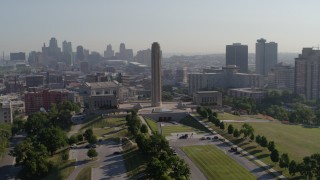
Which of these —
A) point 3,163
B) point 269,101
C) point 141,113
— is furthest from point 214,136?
point 269,101

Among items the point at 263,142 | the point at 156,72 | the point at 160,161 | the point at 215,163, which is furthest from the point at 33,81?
the point at 160,161

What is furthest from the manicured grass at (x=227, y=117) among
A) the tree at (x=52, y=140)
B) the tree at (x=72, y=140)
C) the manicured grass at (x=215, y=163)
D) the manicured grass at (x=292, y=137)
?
the tree at (x=52, y=140)

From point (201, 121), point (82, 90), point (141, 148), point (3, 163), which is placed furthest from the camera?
point (82, 90)

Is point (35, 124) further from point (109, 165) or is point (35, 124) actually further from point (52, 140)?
point (109, 165)

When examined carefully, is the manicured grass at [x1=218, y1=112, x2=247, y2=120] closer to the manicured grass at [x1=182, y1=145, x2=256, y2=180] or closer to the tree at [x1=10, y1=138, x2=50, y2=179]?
the manicured grass at [x1=182, y1=145, x2=256, y2=180]

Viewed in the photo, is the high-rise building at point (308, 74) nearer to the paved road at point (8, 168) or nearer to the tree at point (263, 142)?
the tree at point (263, 142)

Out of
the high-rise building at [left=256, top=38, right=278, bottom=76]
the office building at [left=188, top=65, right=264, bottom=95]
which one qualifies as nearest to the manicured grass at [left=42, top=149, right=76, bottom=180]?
the office building at [left=188, top=65, right=264, bottom=95]

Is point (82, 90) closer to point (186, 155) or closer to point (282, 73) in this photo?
point (186, 155)
